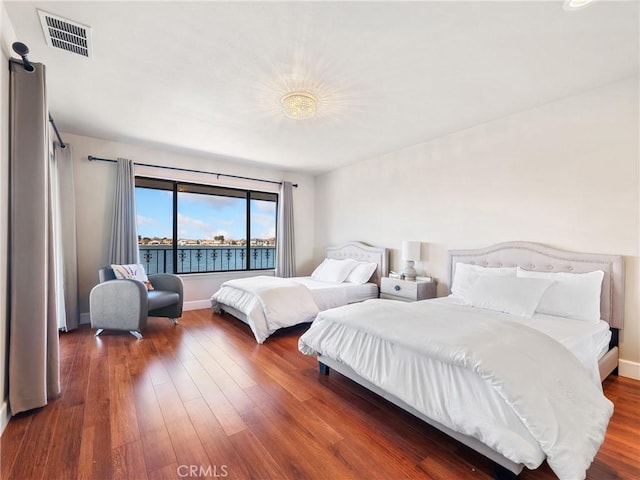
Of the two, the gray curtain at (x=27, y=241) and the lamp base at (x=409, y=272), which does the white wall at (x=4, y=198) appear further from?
the lamp base at (x=409, y=272)

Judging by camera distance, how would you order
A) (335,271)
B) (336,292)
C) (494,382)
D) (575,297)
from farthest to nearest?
(335,271), (336,292), (575,297), (494,382)

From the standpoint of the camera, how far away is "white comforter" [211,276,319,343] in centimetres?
331

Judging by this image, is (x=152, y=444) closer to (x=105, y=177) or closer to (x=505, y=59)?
(x=505, y=59)

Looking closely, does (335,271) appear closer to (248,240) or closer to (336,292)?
(336,292)

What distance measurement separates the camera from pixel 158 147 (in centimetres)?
434

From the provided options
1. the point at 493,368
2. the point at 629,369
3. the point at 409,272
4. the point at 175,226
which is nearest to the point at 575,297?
the point at 629,369

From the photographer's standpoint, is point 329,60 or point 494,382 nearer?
point 494,382

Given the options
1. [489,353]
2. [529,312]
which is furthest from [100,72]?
[529,312]

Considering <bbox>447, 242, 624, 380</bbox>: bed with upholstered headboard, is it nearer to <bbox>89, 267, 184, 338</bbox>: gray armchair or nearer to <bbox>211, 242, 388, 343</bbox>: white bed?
<bbox>211, 242, 388, 343</bbox>: white bed

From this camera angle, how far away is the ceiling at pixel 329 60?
1746 mm

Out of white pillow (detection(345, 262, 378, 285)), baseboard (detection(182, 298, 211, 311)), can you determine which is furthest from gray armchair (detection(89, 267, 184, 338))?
white pillow (detection(345, 262, 378, 285))

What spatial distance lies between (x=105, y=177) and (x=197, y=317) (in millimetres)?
2406

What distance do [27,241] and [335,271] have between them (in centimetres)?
350

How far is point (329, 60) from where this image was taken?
7.11 ft
